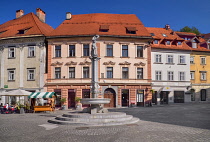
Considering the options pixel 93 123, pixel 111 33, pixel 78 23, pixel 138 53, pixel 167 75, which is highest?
pixel 78 23

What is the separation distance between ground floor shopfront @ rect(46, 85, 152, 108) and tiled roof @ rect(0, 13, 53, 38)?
27.7 feet

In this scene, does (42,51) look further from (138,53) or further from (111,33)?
(138,53)

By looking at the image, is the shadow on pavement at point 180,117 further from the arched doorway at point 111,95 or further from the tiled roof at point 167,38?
the tiled roof at point 167,38

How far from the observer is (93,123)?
14375 mm

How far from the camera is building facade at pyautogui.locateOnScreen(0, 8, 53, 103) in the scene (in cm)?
3247

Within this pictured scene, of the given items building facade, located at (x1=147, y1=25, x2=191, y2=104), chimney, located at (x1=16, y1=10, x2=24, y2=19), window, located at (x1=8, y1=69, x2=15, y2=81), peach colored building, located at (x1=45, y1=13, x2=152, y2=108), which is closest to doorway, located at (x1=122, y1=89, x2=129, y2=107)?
peach colored building, located at (x1=45, y1=13, x2=152, y2=108)

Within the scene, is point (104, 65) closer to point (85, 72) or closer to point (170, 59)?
point (85, 72)

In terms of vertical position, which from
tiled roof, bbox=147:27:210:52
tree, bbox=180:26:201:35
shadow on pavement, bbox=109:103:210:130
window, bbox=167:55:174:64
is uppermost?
tree, bbox=180:26:201:35

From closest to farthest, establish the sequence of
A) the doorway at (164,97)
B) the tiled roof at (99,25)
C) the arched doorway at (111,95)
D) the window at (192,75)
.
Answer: the arched doorway at (111,95) < the tiled roof at (99,25) < the doorway at (164,97) < the window at (192,75)

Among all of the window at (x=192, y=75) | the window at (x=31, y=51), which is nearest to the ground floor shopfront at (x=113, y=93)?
the window at (x=31, y=51)

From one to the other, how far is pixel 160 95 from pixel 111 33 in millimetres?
13748

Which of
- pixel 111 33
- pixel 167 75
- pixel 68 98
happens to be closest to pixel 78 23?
pixel 111 33

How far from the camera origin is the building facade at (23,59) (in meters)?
32.5

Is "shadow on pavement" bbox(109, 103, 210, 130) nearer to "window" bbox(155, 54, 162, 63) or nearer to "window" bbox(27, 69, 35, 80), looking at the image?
"window" bbox(155, 54, 162, 63)
